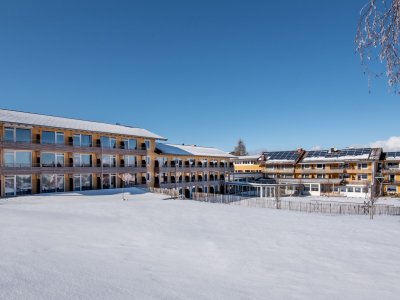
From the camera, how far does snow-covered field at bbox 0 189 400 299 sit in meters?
5.04

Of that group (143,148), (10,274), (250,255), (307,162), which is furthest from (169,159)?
(10,274)

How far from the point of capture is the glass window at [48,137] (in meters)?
30.1

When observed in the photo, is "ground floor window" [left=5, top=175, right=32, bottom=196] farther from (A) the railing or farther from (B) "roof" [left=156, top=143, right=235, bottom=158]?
(B) "roof" [left=156, top=143, right=235, bottom=158]

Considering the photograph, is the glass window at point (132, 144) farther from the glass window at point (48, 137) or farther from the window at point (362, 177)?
the window at point (362, 177)

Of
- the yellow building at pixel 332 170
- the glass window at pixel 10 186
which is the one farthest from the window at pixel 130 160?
the yellow building at pixel 332 170

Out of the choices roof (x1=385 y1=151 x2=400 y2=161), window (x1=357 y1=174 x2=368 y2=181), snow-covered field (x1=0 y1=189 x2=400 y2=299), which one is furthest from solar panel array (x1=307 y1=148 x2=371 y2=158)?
snow-covered field (x1=0 y1=189 x2=400 y2=299)

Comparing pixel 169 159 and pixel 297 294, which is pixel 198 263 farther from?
pixel 169 159

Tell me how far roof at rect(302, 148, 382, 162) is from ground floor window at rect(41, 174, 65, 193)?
1791 inches

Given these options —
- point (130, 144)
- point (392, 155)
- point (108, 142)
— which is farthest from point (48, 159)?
point (392, 155)

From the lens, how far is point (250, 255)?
9.30 metres

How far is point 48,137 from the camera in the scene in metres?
30.5

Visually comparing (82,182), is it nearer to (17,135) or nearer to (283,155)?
(17,135)

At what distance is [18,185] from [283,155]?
5005 centimetres

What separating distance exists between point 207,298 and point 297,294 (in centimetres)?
214
